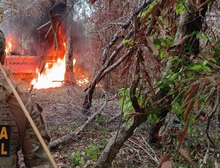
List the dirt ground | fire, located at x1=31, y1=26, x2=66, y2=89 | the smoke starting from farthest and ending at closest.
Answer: fire, located at x1=31, y1=26, x2=66, y2=89 < the smoke < the dirt ground

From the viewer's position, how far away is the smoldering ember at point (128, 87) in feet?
6.06

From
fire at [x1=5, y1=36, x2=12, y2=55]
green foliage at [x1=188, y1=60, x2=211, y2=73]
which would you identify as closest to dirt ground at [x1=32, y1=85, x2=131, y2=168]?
green foliage at [x1=188, y1=60, x2=211, y2=73]

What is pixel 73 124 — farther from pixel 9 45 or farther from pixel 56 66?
pixel 9 45

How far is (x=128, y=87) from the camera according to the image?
141 inches

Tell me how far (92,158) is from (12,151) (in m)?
3.02

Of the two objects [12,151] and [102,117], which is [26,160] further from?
[102,117]

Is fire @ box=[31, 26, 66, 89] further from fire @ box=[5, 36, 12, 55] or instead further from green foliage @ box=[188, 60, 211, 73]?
green foliage @ box=[188, 60, 211, 73]

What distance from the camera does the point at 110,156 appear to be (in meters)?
3.61

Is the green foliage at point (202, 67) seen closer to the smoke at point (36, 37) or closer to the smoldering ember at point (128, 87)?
the smoldering ember at point (128, 87)

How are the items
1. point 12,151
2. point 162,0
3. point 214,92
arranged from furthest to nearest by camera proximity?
point 12,151 → point 162,0 → point 214,92

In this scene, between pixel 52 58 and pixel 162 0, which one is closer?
pixel 162 0

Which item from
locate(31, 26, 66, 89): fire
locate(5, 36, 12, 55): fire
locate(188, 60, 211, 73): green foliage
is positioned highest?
locate(5, 36, 12, 55): fire

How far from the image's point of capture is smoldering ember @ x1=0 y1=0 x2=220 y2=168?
1848 millimetres

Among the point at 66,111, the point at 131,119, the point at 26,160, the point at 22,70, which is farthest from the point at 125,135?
the point at 22,70
